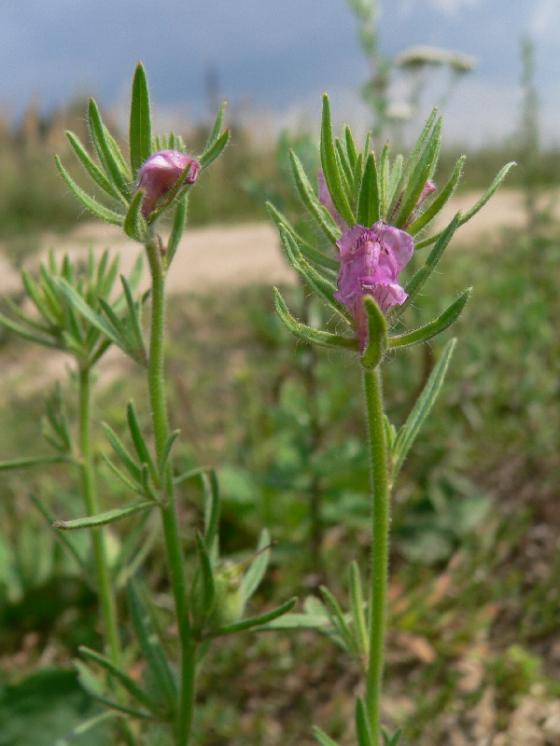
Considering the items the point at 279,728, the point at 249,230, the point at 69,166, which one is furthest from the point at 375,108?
the point at 69,166

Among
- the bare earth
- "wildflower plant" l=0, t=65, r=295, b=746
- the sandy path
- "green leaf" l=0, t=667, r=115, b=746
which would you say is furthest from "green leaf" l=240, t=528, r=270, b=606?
the sandy path

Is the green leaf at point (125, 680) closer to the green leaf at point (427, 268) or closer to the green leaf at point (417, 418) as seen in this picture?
the green leaf at point (417, 418)

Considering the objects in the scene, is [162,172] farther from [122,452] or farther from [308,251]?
[122,452]

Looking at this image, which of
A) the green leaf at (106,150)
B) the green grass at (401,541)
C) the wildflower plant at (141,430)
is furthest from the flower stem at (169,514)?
the green grass at (401,541)

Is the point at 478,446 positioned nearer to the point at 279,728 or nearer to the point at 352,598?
the point at 279,728

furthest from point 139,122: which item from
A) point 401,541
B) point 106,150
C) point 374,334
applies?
point 401,541

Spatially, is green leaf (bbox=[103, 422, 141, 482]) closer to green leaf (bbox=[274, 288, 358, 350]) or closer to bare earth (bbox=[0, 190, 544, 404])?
green leaf (bbox=[274, 288, 358, 350])
